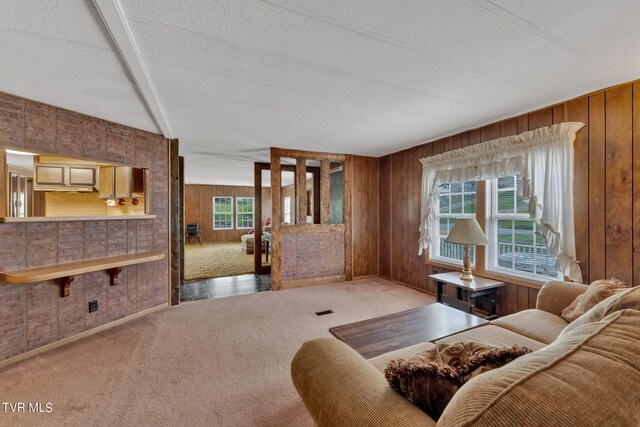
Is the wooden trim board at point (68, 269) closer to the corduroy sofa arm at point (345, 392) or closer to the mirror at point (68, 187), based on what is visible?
the mirror at point (68, 187)

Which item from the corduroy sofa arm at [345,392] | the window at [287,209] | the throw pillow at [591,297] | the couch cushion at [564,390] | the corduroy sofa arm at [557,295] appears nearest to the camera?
the couch cushion at [564,390]

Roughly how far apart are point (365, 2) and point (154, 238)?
11.3 ft

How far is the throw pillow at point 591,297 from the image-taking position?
1.76 meters

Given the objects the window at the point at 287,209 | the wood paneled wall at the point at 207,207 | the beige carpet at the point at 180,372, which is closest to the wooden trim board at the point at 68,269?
the beige carpet at the point at 180,372

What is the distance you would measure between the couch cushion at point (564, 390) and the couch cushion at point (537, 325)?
134 cm

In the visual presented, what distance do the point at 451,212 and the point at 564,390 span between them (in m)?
3.68

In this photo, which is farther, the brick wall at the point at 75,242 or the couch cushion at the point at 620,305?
the brick wall at the point at 75,242

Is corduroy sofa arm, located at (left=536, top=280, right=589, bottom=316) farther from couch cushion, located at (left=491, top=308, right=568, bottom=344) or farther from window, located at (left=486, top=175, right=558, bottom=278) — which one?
window, located at (left=486, top=175, right=558, bottom=278)

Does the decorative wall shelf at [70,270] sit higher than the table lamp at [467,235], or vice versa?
the table lamp at [467,235]

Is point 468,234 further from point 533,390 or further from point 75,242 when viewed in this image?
point 75,242

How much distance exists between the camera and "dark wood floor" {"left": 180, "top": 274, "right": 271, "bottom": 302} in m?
4.13

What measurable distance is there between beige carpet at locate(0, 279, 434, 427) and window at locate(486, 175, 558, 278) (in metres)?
1.43

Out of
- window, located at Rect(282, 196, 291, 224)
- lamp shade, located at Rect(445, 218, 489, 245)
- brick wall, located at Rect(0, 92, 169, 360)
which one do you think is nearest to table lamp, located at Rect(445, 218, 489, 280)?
lamp shade, located at Rect(445, 218, 489, 245)

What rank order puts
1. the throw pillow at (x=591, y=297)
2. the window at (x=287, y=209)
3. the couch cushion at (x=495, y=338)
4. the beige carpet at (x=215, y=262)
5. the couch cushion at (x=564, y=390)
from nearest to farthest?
the couch cushion at (x=564, y=390), the couch cushion at (x=495, y=338), the throw pillow at (x=591, y=297), the beige carpet at (x=215, y=262), the window at (x=287, y=209)
